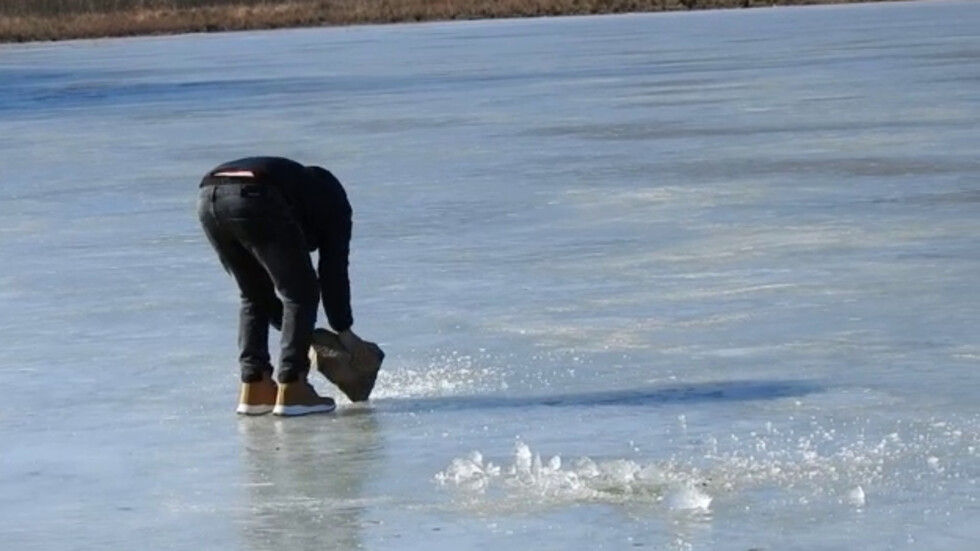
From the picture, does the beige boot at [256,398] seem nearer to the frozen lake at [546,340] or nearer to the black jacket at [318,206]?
the frozen lake at [546,340]

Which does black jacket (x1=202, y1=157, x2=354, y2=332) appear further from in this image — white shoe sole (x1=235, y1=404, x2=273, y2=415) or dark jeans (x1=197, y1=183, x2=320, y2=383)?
white shoe sole (x1=235, y1=404, x2=273, y2=415)

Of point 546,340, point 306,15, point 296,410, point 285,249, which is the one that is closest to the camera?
point 285,249

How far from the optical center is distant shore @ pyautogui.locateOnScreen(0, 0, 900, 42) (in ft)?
156

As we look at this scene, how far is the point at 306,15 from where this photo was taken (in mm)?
50500

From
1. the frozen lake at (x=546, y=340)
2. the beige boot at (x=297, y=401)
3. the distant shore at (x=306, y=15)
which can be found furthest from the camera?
the distant shore at (x=306, y=15)

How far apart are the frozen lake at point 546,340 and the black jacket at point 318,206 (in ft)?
1.35

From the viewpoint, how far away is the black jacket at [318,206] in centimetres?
660

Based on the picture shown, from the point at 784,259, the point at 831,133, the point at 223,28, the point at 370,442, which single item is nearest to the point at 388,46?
the point at 223,28

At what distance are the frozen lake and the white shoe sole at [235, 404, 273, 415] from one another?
44 mm

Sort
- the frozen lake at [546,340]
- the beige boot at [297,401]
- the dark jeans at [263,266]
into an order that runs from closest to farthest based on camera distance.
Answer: the frozen lake at [546,340]
the dark jeans at [263,266]
the beige boot at [297,401]

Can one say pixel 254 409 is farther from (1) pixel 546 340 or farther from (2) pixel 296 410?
(1) pixel 546 340

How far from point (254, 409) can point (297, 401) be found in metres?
0.14

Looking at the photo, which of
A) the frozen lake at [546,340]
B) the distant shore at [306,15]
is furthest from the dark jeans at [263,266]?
the distant shore at [306,15]

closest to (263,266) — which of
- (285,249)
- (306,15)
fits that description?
(285,249)
